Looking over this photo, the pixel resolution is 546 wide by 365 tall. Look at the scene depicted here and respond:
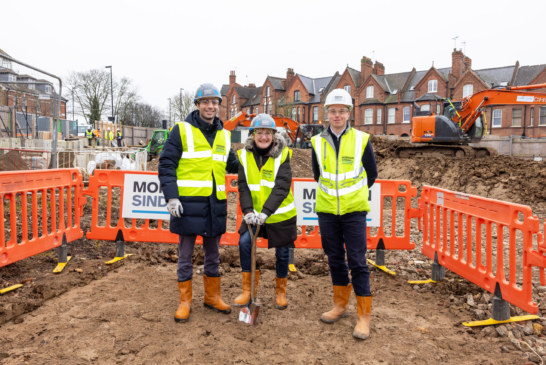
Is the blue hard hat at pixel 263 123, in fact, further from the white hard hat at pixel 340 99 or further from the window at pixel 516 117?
the window at pixel 516 117

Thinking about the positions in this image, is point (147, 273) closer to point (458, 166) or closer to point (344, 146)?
point (344, 146)

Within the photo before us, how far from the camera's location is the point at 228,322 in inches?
152

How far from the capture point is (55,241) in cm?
535

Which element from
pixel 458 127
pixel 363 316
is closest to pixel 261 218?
pixel 363 316

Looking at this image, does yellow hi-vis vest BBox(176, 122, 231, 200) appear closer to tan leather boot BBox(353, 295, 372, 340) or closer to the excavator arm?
tan leather boot BBox(353, 295, 372, 340)

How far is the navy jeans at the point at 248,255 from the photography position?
162 inches

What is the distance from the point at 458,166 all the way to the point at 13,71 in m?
14.5

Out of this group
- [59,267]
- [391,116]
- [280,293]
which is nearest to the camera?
[280,293]

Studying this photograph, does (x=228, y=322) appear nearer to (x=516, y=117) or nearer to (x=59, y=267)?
(x=59, y=267)

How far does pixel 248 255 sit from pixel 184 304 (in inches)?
30.5

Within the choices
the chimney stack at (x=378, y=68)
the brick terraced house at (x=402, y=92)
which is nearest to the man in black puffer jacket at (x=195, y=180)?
the brick terraced house at (x=402, y=92)

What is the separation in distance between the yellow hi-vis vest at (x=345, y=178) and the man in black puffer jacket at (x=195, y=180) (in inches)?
40.8

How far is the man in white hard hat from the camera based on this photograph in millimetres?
3666

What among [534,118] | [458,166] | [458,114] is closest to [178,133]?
[458,166]
